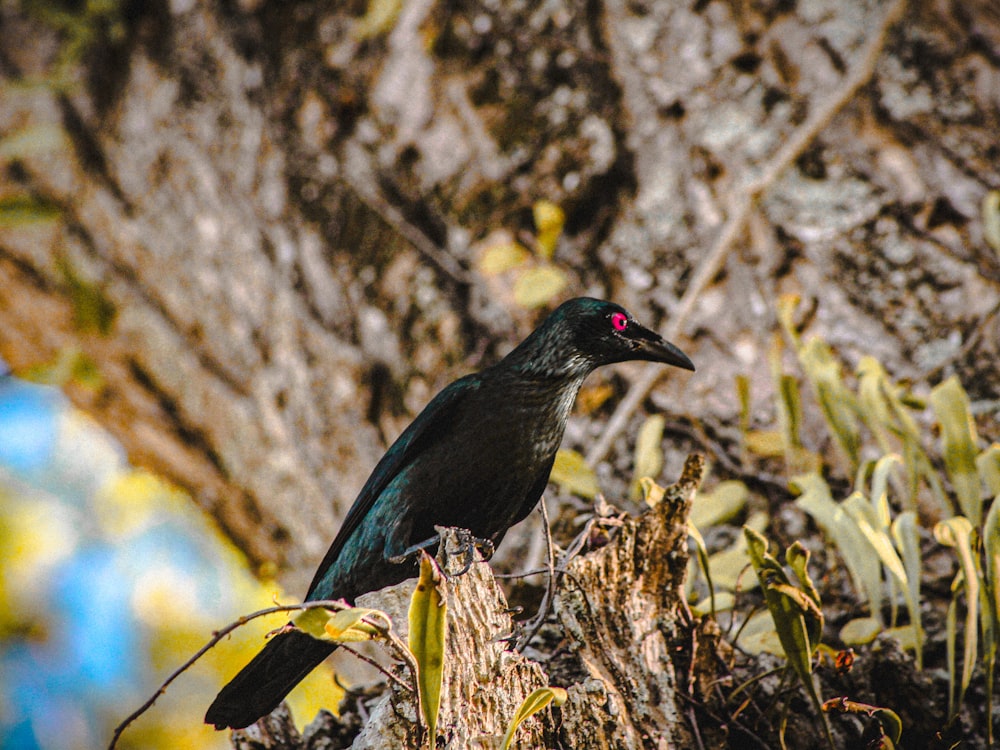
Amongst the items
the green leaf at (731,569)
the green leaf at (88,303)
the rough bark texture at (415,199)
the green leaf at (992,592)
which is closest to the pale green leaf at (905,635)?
the green leaf at (992,592)

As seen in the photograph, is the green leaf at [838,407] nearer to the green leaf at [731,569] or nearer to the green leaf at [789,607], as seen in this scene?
the green leaf at [731,569]

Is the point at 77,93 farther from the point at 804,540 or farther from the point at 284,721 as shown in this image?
the point at 804,540

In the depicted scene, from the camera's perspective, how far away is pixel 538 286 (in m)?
2.89

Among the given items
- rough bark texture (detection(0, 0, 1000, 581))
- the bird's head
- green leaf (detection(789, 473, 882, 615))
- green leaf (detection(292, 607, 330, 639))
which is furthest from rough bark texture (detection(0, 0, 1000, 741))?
green leaf (detection(292, 607, 330, 639))

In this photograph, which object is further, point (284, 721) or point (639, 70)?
point (639, 70)

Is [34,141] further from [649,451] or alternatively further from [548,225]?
[649,451]

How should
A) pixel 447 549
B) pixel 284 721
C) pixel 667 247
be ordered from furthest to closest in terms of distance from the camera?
1. pixel 667 247
2. pixel 284 721
3. pixel 447 549

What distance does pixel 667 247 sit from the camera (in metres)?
2.87

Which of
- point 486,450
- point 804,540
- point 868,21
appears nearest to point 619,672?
point 486,450

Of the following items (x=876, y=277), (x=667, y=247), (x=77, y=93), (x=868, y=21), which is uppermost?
(x=77, y=93)

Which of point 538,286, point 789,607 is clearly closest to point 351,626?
point 789,607

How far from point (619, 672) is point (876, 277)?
5.41ft

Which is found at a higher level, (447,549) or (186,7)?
(186,7)

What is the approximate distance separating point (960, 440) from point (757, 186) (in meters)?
1.23
